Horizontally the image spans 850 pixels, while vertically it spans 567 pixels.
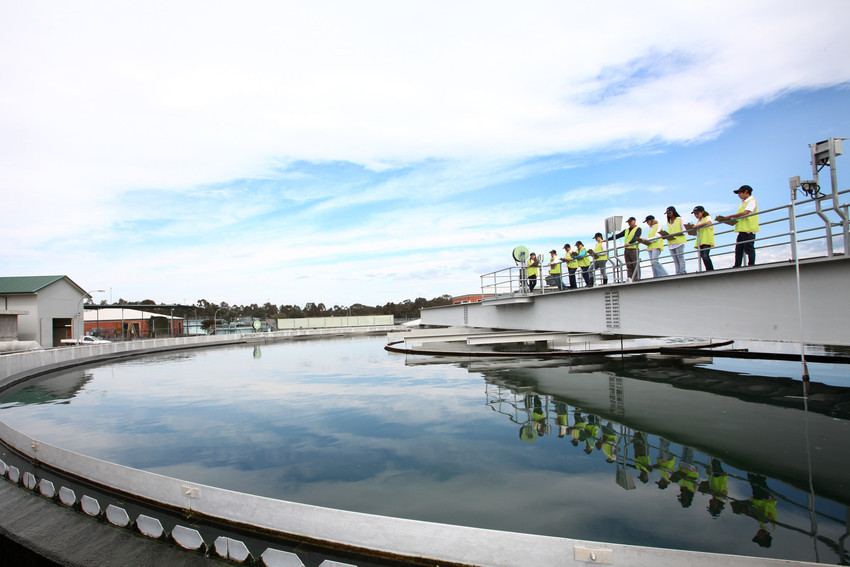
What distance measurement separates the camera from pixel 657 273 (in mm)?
13258

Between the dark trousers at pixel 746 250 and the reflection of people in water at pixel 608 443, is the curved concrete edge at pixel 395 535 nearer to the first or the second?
the reflection of people in water at pixel 608 443

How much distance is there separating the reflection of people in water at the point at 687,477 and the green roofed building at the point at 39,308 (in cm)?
4415

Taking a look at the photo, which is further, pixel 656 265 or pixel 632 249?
pixel 632 249

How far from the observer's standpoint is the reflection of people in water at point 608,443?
30.4 feet

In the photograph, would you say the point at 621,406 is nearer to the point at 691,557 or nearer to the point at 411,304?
the point at 691,557

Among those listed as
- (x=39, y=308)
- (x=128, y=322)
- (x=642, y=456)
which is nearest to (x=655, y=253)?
(x=642, y=456)

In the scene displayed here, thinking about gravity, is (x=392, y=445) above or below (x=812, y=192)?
below

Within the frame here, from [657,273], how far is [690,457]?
5881 millimetres

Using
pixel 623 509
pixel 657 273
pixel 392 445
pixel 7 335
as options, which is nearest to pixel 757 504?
pixel 623 509

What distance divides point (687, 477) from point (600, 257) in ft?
31.3

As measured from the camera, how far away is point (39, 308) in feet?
128

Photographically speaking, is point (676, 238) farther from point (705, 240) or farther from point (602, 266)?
point (602, 266)

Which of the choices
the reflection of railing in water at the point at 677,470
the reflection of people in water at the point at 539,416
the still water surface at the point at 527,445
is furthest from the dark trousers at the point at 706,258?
the reflection of people in water at the point at 539,416

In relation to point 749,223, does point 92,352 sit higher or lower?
lower
